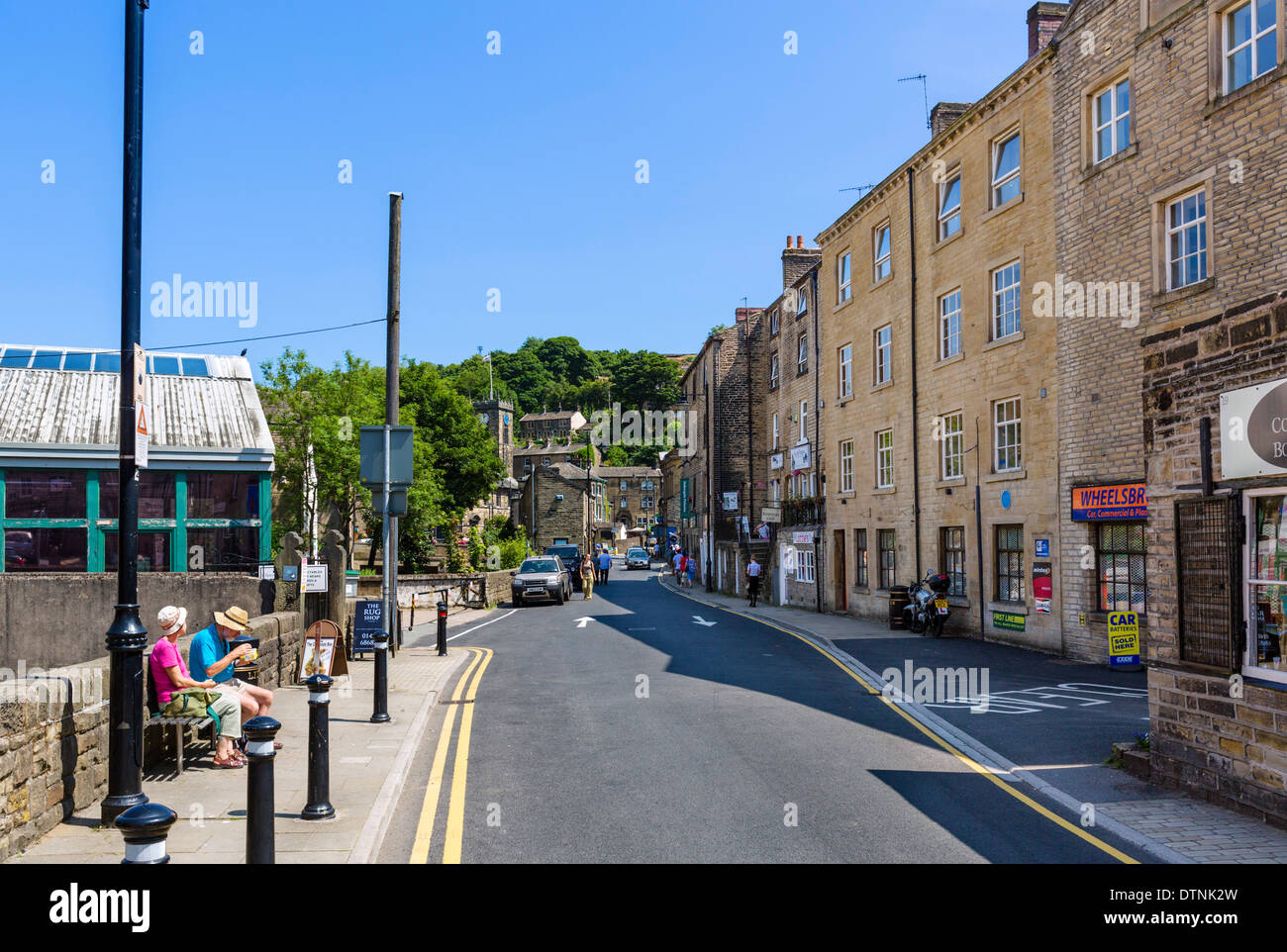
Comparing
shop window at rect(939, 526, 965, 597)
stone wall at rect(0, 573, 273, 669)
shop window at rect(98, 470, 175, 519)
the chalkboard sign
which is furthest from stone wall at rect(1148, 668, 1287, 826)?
shop window at rect(98, 470, 175, 519)

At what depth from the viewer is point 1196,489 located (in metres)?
7.90

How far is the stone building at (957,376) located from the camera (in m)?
19.8

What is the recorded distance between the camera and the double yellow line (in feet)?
21.4

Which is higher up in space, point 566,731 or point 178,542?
point 178,542

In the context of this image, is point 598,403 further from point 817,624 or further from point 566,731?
point 566,731

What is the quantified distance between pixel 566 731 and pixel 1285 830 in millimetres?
6627

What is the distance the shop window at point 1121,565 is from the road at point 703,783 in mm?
5738

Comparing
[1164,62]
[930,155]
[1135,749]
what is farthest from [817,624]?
[1135,749]

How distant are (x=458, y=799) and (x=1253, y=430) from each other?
677 centimetres

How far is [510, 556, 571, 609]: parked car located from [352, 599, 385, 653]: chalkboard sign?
17390 mm

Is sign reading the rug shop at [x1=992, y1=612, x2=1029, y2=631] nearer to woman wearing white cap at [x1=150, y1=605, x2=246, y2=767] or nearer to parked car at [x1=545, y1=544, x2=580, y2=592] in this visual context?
woman wearing white cap at [x1=150, y1=605, x2=246, y2=767]

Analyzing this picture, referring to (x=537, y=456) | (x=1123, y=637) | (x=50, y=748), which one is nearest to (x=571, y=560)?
(x=1123, y=637)

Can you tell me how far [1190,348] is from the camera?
8086 mm

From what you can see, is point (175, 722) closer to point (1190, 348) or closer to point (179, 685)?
point (179, 685)
